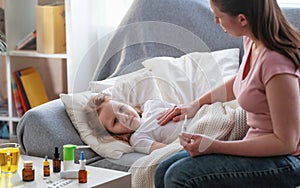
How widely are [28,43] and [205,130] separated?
1.58 m

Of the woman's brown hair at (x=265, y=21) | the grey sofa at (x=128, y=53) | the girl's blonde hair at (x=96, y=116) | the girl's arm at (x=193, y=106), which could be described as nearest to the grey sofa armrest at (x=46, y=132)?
the grey sofa at (x=128, y=53)

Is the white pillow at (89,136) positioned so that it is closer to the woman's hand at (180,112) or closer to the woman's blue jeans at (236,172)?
the woman's hand at (180,112)

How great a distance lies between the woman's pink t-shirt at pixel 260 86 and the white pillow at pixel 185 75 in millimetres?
275

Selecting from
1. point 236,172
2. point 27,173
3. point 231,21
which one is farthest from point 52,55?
point 236,172

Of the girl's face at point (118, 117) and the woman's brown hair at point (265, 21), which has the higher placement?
the woman's brown hair at point (265, 21)

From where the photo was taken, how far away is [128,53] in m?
2.62

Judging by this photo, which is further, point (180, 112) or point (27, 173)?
point (180, 112)

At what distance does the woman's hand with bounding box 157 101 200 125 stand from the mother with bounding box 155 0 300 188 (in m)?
0.30

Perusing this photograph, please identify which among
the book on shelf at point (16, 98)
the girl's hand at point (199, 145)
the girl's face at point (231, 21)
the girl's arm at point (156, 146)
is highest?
the girl's face at point (231, 21)

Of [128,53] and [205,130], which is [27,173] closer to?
[205,130]

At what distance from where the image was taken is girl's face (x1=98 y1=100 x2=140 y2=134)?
2.22m

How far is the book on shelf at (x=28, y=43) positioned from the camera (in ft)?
11.4

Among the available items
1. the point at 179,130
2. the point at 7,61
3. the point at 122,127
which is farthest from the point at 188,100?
the point at 7,61

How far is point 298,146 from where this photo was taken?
76.2 inches
